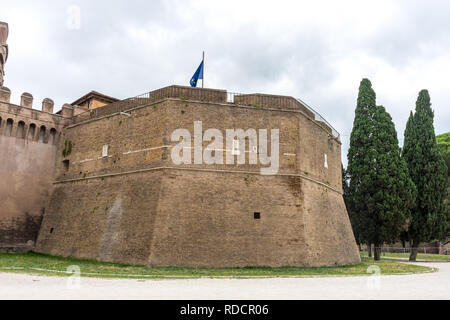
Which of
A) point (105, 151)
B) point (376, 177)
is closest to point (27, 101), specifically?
point (105, 151)

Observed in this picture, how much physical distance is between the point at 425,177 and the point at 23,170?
29456 mm

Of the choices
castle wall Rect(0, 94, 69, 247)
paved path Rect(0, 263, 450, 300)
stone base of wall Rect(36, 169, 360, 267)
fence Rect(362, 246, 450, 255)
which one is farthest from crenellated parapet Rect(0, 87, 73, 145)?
fence Rect(362, 246, 450, 255)

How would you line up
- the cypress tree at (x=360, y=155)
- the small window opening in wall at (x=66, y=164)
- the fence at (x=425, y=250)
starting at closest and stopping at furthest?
the small window opening in wall at (x=66, y=164)
the cypress tree at (x=360, y=155)
the fence at (x=425, y=250)

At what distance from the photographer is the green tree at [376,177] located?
88.6 feet

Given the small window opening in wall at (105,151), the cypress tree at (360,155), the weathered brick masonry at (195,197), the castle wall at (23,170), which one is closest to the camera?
the weathered brick masonry at (195,197)

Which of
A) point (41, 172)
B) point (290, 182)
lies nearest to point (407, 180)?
point (290, 182)

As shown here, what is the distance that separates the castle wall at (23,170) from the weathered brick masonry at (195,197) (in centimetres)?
163

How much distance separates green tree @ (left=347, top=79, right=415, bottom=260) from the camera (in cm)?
2702

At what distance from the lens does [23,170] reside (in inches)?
947

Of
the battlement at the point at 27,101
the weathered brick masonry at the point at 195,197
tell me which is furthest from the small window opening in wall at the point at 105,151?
the battlement at the point at 27,101

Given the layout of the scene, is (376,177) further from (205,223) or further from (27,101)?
(27,101)

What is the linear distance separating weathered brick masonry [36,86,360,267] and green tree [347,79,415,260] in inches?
213

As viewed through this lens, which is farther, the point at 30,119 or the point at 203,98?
the point at 30,119

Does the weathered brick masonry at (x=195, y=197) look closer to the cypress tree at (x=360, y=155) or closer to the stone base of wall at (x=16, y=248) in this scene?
the stone base of wall at (x=16, y=248)
